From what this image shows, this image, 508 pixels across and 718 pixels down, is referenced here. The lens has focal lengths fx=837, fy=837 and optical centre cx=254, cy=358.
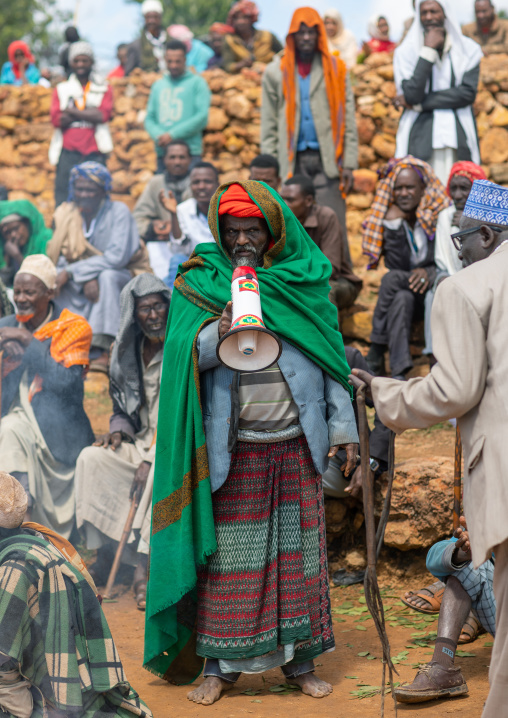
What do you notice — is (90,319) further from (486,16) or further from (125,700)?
(486,16)

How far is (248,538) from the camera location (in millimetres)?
3668

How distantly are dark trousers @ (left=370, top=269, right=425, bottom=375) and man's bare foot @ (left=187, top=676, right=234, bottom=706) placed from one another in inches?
139

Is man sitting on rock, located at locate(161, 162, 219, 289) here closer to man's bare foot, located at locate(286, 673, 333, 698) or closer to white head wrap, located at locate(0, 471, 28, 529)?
man's bare foot, located at locate(286, 673, 333, 698)

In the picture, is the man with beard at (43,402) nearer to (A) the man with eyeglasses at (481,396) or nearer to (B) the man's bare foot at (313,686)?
(B) the man's bare foot at (313,686)

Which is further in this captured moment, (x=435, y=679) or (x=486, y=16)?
(x=486, y=16)

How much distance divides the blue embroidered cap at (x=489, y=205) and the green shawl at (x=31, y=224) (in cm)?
606

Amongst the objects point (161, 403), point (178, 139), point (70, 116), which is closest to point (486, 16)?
point (178, 139)

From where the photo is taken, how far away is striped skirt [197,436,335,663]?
3645mm

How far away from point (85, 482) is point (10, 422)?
648 mm

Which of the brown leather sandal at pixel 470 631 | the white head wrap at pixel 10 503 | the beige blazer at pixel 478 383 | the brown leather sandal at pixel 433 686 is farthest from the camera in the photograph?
the brown leather sandal at pixel 470 631

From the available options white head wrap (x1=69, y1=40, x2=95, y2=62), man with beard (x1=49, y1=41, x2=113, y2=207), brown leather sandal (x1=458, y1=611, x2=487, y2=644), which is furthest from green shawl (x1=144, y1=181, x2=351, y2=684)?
white head wrap (x1=69, y1=40, x2=95, y2=62)

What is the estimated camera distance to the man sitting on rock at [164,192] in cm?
899

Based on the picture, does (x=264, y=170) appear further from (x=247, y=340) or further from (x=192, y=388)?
(x=247, y=340)

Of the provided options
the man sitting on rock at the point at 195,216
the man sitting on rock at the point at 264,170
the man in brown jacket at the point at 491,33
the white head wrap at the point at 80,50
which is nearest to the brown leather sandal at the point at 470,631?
the man sitting on rock at the point at 264,170
